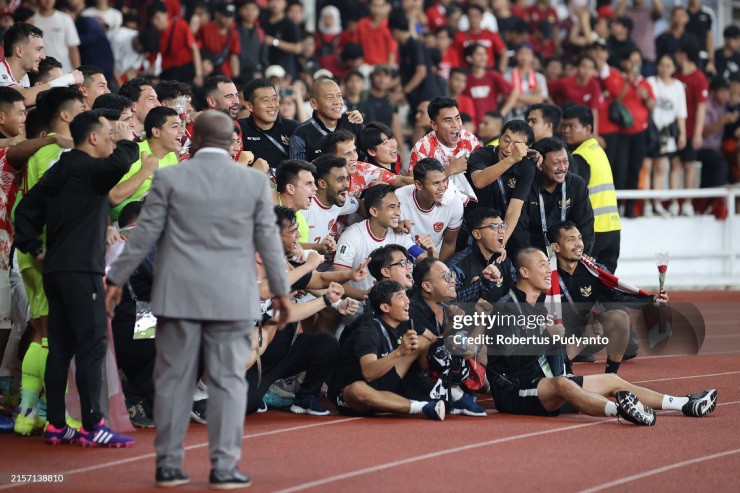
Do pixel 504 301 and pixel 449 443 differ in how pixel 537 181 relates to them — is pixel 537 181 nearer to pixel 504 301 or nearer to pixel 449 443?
pixel 504 301

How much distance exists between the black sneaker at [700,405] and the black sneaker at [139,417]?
3411mm

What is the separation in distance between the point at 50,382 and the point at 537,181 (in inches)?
189

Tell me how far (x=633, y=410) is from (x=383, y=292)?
5.72 feet

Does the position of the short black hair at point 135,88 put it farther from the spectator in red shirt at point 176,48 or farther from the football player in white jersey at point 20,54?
the spectator in red shirt at point 176,48

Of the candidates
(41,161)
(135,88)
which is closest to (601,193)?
(135,88)

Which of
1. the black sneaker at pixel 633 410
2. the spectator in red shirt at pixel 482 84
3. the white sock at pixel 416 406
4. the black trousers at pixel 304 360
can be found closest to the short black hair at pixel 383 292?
the black trousers at pixel 304 360

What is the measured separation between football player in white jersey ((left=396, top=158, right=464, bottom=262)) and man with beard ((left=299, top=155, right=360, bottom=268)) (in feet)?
1.67

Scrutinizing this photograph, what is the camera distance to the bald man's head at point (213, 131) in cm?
593

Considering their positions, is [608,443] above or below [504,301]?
below

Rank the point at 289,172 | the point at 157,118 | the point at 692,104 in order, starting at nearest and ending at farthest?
the point at 157,118
the point at 289,172
the point at 692,104

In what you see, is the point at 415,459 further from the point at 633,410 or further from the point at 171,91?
the point at 171,91

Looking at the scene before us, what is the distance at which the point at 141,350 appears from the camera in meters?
7.79

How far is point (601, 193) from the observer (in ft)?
37.0

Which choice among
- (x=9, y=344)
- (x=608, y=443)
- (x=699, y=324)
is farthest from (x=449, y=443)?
(x=699, y=324)
